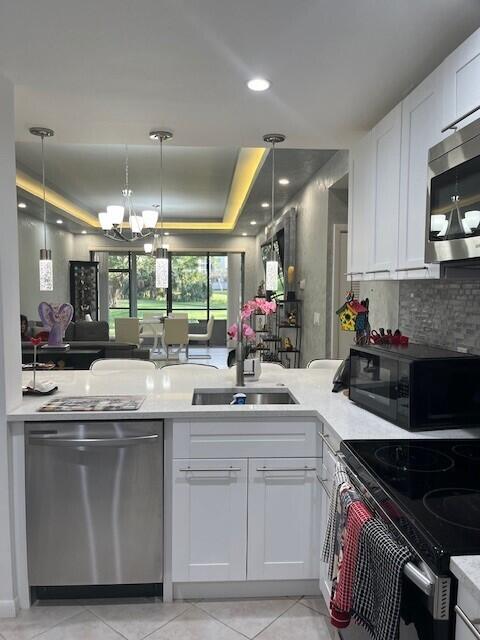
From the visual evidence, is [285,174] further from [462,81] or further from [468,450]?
[468,450]

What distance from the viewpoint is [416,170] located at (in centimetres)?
197

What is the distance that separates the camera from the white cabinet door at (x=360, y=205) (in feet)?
8.32

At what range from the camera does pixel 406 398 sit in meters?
1.83

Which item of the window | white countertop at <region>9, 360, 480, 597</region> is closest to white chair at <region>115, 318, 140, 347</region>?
the window

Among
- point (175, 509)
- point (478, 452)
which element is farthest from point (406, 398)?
point (175, 509)

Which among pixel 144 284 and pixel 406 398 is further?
pixel 144 284

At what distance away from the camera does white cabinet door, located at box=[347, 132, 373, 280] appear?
2.54 m

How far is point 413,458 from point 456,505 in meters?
0.34

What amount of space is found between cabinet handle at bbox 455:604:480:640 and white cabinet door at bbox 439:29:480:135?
142 centimetres

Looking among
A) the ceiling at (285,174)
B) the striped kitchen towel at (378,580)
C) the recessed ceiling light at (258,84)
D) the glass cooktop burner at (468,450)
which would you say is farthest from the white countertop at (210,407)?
the ceiling at (285,174)

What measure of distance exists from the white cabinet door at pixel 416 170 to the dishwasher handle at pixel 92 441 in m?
1.38

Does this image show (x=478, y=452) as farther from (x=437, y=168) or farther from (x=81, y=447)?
(x=81, y=447)

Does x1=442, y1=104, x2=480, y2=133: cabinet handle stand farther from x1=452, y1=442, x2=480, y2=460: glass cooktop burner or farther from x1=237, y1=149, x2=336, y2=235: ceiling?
x1=237, y1=149, x2=336, y2=235: ceiling

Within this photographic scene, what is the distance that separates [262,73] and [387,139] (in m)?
0.71
